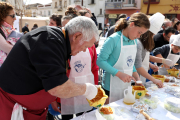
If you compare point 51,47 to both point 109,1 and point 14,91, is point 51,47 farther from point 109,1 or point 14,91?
point 109,1

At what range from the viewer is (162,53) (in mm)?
2602

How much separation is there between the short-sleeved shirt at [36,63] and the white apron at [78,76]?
610 millimetres

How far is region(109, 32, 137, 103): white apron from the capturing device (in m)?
1.65

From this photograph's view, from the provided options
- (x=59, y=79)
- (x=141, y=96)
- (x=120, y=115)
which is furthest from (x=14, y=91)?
(x=141, y=96)

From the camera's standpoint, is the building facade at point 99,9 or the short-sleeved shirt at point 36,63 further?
the building facade at point 99,9

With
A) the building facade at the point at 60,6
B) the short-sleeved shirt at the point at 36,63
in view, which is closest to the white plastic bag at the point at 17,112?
the short-sleeved shirt at the point at 36,63

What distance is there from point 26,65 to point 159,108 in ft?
4.09

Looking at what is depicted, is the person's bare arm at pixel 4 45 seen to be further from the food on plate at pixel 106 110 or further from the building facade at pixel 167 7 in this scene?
the building facade at pixel 167 7

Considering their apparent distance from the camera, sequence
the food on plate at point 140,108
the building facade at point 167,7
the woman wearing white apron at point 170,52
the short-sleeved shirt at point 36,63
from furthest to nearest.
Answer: the building facade at point 167,7 → the woman wearing white apron at point 170,52 → the food on plate at point 140,108 → the short-sleeved shirt at point 36,63

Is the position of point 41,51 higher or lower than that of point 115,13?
lower

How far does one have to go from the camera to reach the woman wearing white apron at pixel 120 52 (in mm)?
1527

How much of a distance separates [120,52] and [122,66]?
176 millimetres

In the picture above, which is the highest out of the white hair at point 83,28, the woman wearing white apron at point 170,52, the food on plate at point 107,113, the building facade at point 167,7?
the building facade at point 167,7

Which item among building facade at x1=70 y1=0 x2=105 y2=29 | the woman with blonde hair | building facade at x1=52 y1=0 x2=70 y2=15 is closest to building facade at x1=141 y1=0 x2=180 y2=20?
building facade at x1=70 y1=0 x2=105 y2=29
